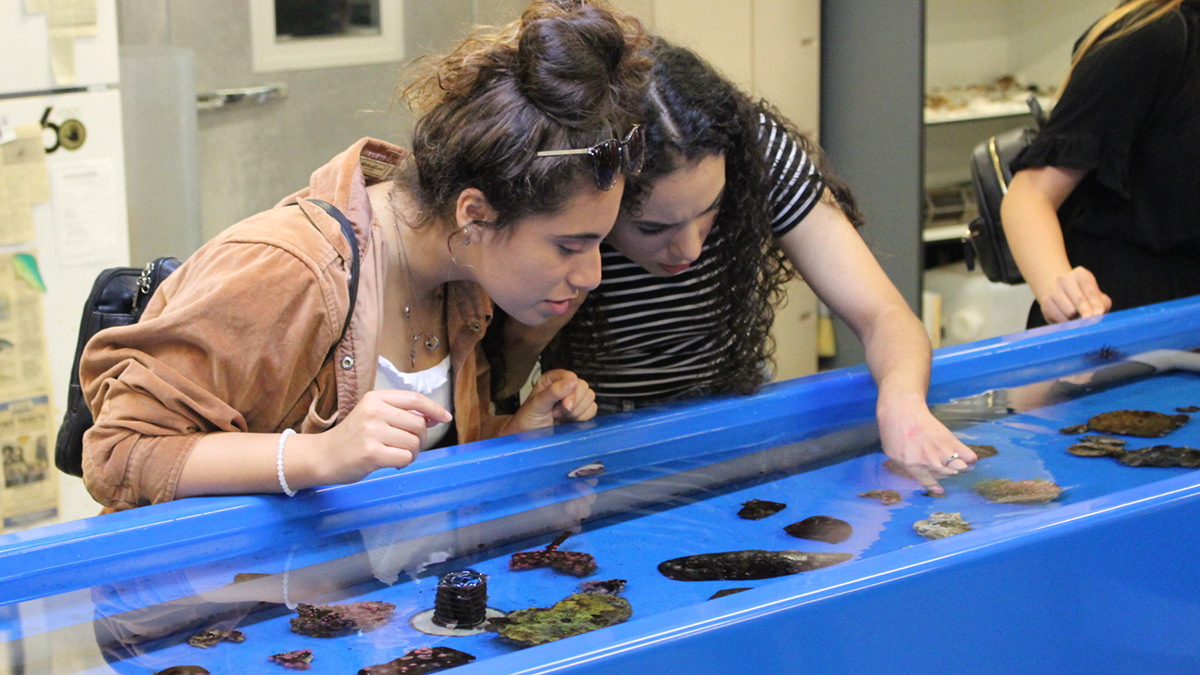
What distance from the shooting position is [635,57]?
1277 mm

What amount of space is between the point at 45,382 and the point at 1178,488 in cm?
221

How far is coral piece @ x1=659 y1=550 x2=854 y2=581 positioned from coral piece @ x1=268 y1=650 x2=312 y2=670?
1.08 feet

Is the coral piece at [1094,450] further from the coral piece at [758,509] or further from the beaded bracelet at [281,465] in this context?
the beaded bracelet at [281,465]

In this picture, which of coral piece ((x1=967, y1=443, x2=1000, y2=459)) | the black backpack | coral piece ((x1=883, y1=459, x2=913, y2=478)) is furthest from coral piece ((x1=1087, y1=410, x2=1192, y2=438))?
the black backpack

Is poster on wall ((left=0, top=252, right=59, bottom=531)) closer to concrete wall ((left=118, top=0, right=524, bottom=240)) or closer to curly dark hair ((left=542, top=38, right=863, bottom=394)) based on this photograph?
concrete wall ((left=118, top=0, right=524, bottom=240))

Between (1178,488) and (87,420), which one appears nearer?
(1178,488)

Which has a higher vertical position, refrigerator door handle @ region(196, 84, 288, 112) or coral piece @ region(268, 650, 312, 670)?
refrigerator door handle @ region(196, 84, 288, 112)

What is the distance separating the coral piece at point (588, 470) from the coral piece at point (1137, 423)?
2.01ft

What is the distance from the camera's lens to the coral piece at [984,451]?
1.31 metres

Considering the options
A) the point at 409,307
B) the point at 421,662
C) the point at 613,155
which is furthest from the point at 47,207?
the point at 421,662

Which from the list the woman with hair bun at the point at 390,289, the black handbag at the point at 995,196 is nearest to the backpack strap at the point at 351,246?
the woman with hair bun at the point at 390,289

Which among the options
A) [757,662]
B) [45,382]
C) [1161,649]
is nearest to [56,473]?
[45,382]

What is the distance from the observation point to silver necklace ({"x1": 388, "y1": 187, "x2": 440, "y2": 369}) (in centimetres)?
127

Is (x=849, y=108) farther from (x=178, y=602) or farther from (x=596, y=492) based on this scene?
(x=178, y=602)
